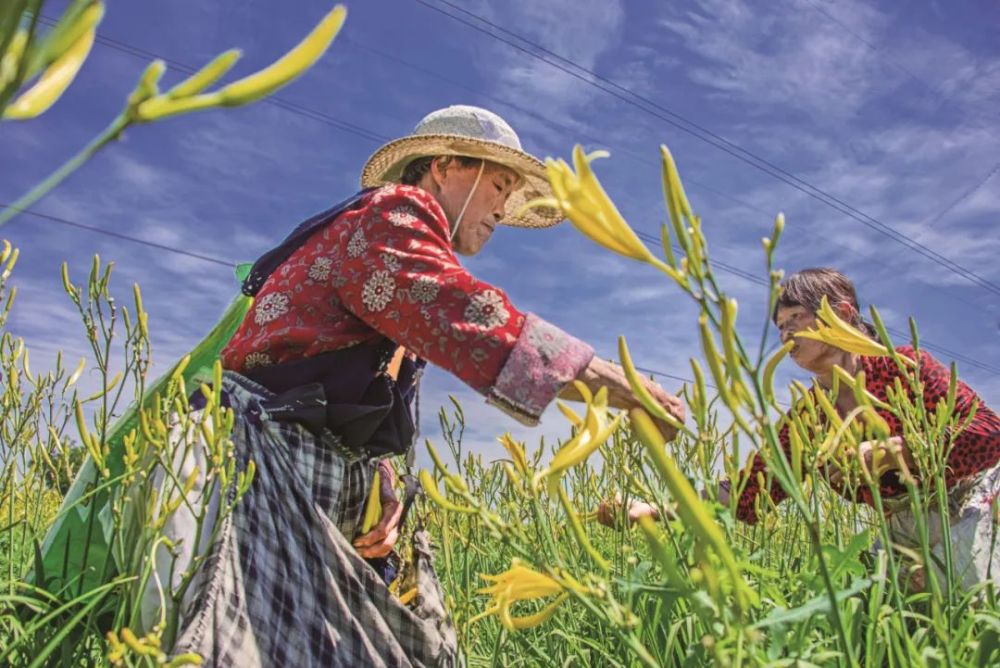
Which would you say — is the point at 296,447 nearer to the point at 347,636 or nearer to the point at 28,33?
the point at 347,636

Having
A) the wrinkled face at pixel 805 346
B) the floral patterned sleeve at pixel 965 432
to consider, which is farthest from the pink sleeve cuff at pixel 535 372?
the wrinkled face at pixel 805 346

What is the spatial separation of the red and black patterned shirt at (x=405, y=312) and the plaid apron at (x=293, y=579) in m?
0.12

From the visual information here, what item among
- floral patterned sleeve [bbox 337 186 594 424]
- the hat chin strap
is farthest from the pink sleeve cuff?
the hat chin strap

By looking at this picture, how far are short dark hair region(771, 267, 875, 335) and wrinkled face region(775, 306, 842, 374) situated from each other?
0.08ft

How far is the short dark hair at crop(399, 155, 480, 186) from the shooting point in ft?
5.61

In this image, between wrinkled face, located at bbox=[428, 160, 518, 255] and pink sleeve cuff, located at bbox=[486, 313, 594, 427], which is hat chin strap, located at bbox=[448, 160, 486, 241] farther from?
pink sleeve cuff, located at bbox=[486, 313, 594, 427]

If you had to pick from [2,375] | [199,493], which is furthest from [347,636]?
[2,375]

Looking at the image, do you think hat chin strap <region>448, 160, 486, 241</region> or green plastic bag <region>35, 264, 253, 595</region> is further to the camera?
hat chin strap <region>448, 160, 486, 241</region>

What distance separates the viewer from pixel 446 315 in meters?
1.12

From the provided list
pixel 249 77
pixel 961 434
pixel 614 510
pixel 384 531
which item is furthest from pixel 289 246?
pixel 961 434

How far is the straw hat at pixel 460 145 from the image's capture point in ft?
5.54

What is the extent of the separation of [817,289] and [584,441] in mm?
2047

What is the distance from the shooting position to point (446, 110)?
1.85 m

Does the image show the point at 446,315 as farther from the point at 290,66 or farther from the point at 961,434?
the point at 961,434
